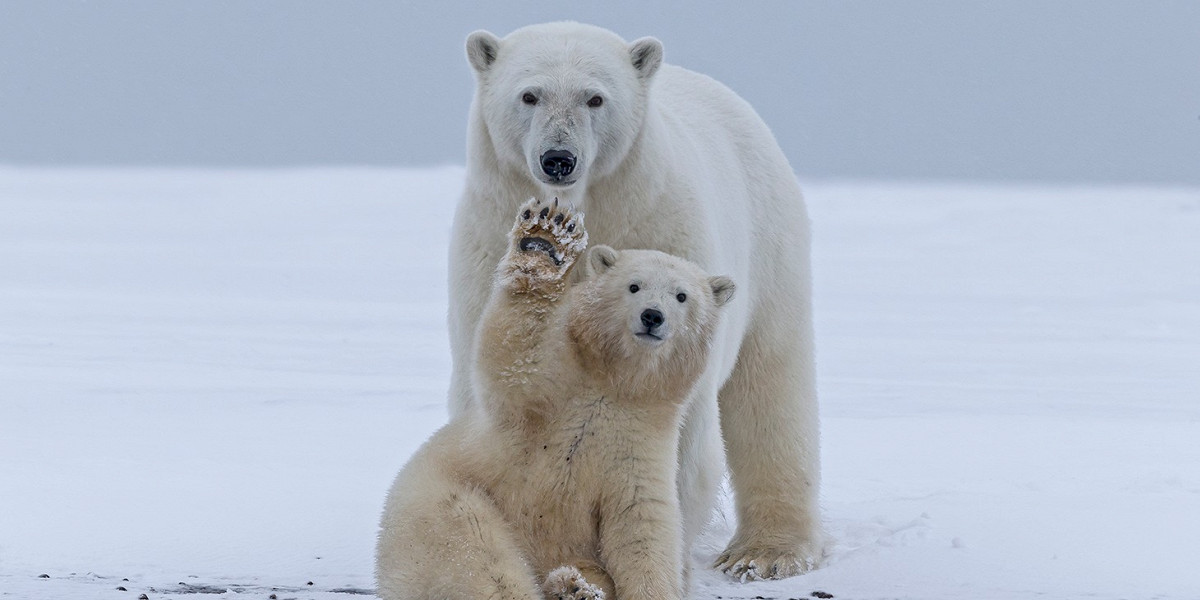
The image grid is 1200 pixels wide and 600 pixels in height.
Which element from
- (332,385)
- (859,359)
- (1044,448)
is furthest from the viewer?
(859,359)

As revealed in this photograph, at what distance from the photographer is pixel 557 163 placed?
136 inches

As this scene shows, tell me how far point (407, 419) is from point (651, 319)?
12.2 ft

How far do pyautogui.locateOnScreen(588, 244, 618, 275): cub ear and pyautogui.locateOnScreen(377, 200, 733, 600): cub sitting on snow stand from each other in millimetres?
22

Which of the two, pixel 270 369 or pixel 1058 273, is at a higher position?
pixel 1058 273

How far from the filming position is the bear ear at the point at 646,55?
384 cm

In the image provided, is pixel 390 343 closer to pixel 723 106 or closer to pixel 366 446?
pixel 366 446

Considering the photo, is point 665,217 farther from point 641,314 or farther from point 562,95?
point 641,314

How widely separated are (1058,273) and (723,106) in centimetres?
1125

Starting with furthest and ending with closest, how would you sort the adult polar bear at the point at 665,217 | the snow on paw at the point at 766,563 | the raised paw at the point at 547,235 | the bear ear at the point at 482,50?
the snow on paw at the point at 766,563, the bear ear at the point at 482,50, the adult polar bear at the point at 665,217, the raised paw at the point at 547,235

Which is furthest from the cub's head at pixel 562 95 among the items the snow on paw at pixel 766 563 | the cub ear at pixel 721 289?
the snow on paw at pixel 766 563

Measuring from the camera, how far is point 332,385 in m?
7.64

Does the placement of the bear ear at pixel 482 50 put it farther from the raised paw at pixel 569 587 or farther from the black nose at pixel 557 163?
the raised paw at pixel 569 587

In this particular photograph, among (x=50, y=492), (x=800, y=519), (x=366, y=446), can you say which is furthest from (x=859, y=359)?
(x=50, y=492)

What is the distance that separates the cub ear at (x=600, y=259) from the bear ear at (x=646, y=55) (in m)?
0.71
